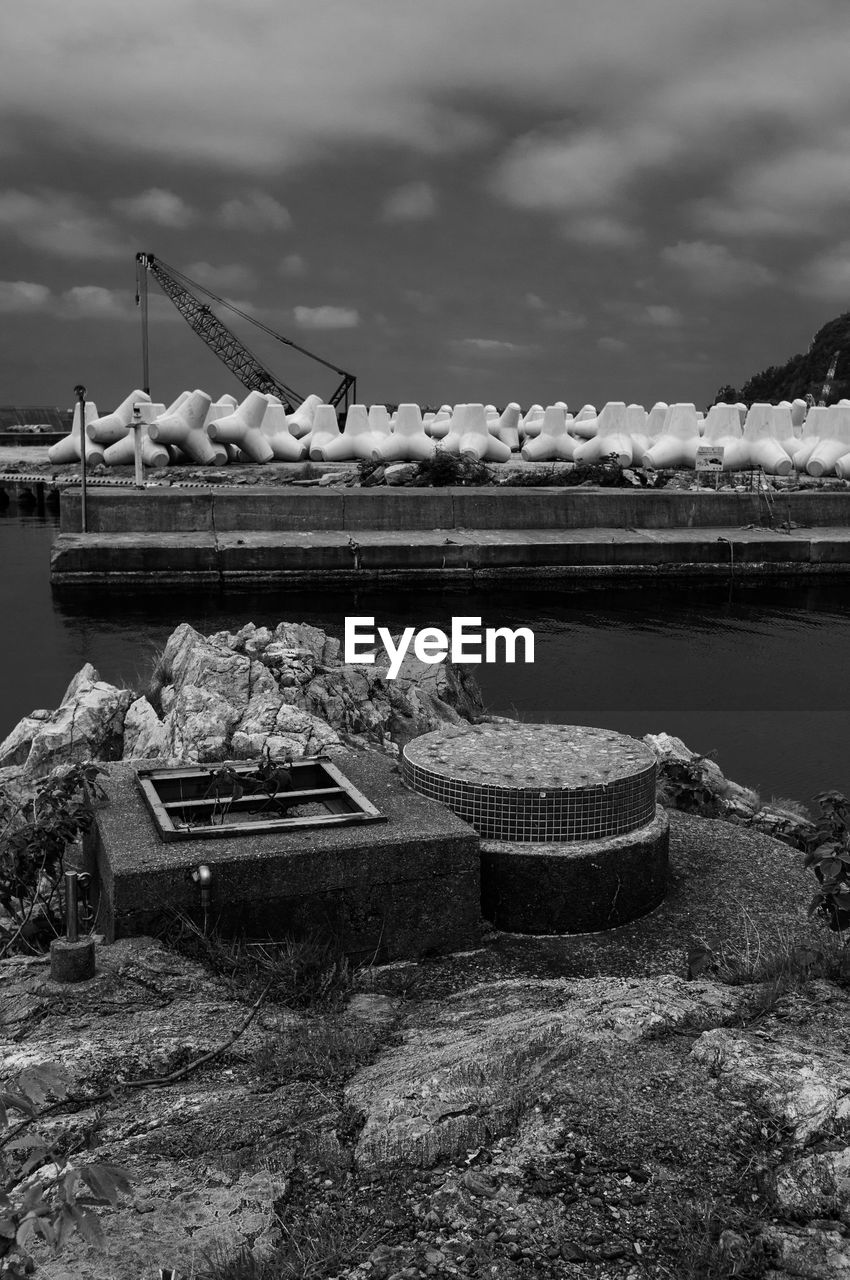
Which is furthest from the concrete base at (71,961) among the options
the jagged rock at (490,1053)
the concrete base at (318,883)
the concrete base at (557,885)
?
the concrete base at (557,885)

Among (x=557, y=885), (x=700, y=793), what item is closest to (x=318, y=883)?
(x=557, y=885)

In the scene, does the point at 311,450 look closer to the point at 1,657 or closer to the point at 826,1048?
the point at 1,657

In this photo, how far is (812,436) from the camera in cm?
4156

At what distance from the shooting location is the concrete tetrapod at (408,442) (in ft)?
138

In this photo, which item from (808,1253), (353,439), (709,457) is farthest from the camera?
(353,439)

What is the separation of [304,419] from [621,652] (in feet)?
121

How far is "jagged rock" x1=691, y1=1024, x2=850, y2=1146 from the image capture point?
297 centimetres

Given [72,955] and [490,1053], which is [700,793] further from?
[72,955]

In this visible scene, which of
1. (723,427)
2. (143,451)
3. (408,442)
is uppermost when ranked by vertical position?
(723,427)

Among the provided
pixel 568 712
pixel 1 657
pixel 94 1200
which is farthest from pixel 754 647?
pixel 94 1200

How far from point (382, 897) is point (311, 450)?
42828 mm

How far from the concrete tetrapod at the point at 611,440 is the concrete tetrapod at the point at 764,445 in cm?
428

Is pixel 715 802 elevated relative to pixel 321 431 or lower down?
lower down

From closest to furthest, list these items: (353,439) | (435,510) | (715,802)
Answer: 1. (715,802)
2. (435,510)
3. (353,439)
